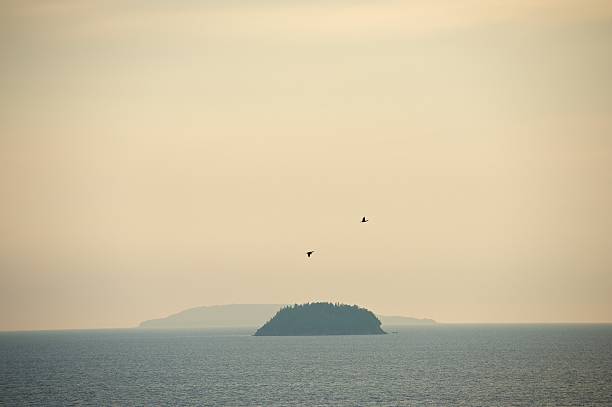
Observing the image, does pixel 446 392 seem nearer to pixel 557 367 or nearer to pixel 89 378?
pixel 557 367

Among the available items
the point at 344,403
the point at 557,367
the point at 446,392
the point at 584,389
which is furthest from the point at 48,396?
the point at 557,367

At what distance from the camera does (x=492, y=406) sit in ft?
405

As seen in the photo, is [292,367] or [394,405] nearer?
[394,405]

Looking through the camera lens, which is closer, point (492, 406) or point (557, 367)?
point (492, 406)

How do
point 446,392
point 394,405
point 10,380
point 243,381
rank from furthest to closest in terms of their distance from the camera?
point 10,380 < point 243,381 < point 446,392 < point 394,405

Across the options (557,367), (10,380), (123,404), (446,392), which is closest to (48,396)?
(123,404)

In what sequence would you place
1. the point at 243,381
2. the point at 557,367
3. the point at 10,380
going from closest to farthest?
the point at 243,381, the point at 10,380, the point at 557,367

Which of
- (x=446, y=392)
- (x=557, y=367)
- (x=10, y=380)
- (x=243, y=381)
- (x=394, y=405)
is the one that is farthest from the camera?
(x=557, y=367)

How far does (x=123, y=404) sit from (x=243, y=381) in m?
37.1

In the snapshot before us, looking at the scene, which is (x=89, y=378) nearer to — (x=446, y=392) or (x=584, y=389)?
(x=446, y=392)

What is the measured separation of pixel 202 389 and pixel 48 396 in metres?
24.6

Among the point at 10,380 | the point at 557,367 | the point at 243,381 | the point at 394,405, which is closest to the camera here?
the point at 394,405

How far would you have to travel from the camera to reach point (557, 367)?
194125 mm

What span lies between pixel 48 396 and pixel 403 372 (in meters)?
71.8
